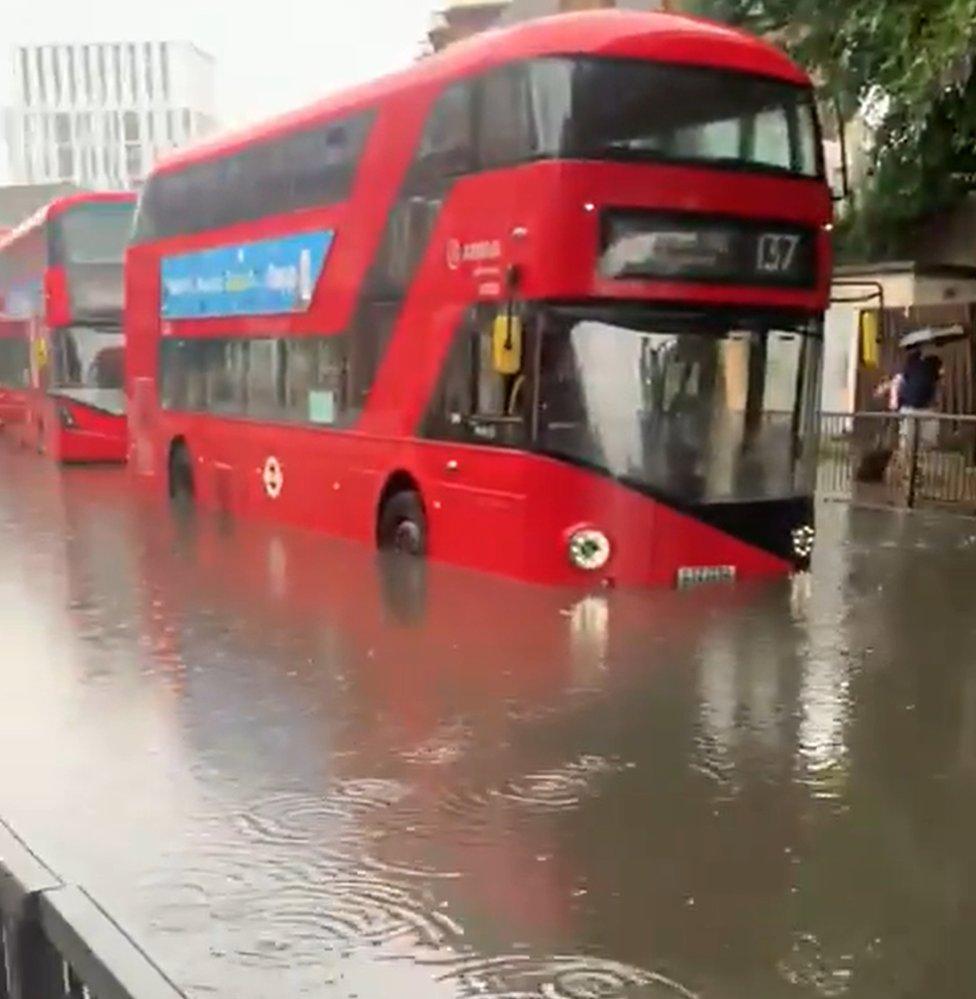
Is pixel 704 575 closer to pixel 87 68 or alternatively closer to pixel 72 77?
pixel 72 77

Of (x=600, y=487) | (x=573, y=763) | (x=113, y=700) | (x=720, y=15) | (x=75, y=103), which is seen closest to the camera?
(x=573, y=763)

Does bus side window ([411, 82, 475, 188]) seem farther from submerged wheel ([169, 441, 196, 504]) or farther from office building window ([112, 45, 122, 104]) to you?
office building window ([112, 45, 122, 104])

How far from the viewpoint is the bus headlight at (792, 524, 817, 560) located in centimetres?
1038

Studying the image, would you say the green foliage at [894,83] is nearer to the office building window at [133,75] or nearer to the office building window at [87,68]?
the office building window at [133,75]

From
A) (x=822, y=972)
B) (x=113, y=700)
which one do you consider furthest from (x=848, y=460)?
(x=822, y=972)

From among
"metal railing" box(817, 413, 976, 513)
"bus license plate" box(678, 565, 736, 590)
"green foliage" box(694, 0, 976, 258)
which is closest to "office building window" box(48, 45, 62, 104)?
"green foliage" box(694, 0, 976, 258)

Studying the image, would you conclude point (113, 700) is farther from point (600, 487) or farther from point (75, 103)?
point (75, 103)

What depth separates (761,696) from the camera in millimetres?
7258

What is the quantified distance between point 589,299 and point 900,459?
786 cm

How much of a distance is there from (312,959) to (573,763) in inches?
86.3

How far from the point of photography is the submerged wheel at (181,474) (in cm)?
Result: 1531

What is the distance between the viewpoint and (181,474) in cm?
1554

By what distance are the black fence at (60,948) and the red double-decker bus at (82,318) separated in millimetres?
16908

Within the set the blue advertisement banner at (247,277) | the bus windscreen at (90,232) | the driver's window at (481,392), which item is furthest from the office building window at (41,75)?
the driver's window at (481,392)
